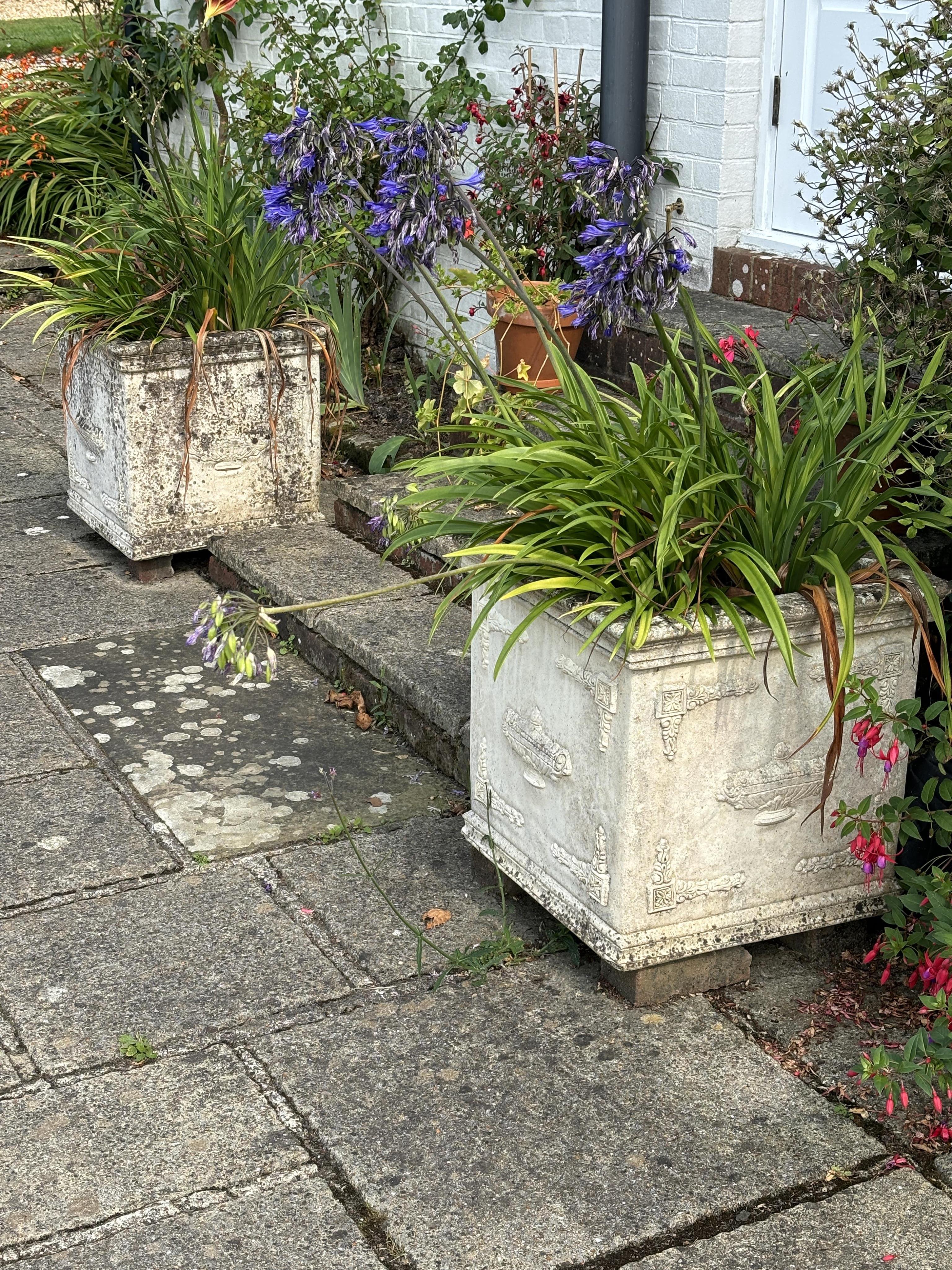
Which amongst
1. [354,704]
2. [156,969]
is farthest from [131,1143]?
[354,704]

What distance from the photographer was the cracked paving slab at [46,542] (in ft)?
17.1

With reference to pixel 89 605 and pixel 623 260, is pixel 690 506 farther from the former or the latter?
pixel 89 605

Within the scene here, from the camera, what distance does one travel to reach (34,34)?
18.8 metres

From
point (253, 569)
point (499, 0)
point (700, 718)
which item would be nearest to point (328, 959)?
point (700, 718)

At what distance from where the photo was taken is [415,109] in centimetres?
629

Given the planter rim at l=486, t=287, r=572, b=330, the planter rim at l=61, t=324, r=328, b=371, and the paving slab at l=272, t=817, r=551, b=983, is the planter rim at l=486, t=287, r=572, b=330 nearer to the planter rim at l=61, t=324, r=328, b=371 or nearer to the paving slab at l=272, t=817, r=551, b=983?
the planter rim at l=61, t=324, r=328, b=371

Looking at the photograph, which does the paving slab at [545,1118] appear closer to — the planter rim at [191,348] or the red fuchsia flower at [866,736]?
the red fuchsia flower at [866,736]

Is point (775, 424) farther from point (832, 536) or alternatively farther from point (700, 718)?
point (700, 718)

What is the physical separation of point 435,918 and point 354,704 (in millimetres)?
1102

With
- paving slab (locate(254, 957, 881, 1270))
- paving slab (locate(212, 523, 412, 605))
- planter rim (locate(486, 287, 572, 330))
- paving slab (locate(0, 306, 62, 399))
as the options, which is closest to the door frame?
planter rim (locate(486, 287, 572, 330))

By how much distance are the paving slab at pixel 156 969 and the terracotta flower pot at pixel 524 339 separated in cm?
233

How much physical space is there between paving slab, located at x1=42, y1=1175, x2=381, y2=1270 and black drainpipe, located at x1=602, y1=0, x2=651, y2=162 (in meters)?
3.52

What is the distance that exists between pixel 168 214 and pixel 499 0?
1.53m

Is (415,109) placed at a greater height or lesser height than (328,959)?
greater
